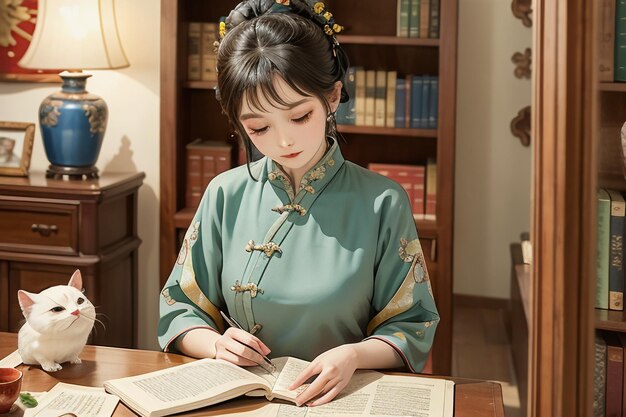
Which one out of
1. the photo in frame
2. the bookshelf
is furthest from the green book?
the photo in frame

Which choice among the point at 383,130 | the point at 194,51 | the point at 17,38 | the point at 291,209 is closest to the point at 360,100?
the point at 383,130

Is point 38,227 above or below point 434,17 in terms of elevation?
below

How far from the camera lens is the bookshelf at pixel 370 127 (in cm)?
357

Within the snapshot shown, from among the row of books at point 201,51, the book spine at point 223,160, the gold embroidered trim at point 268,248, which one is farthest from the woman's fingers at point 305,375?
the row of books at point 201,51

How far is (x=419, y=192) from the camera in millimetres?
3760

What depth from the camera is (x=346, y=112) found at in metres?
3.75

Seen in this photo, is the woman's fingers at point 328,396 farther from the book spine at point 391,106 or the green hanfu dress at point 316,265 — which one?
the book spine at point 391,106

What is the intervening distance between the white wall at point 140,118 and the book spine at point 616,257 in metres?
2.83

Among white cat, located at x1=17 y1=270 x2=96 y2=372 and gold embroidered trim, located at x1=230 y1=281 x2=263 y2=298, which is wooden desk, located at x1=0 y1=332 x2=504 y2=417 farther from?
gold embroidered trim, located at x1=230 y1=281 x2=263 y2=298

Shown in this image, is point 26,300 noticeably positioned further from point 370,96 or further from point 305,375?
point 370,96

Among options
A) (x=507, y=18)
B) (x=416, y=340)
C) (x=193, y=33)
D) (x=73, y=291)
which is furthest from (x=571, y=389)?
(x=507, y=18)

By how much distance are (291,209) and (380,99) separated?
1974 mm

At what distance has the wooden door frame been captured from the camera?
1038mm

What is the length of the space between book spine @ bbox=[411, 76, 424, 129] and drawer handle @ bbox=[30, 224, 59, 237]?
1.41 meters
